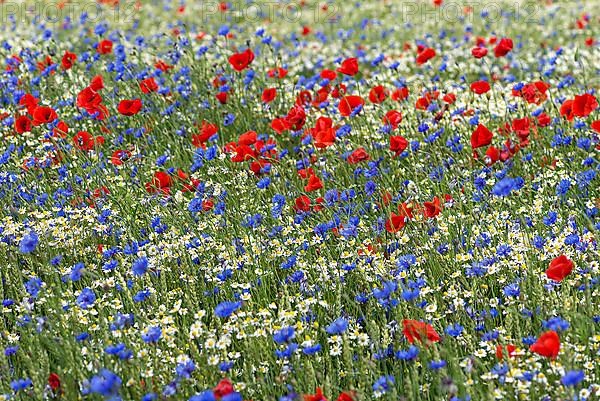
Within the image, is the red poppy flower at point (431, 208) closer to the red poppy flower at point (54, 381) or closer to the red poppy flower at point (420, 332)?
the red poppy flower at point (420, 332)

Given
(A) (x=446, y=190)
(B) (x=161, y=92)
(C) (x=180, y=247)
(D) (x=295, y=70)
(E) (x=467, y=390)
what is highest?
(D) (x=295, y=70)

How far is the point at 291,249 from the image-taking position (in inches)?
164

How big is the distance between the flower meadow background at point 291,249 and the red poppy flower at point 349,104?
0.04ft

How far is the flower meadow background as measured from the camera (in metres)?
3.10

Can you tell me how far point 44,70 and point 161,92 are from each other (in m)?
0.91

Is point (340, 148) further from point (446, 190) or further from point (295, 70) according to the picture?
point (295, 70)

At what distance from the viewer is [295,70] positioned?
8.38 meters

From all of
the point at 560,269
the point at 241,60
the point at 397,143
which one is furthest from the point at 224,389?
the point at 241,60

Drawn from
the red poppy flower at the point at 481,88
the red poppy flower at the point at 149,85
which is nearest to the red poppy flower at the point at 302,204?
the red poppy flower at the point at 481,88

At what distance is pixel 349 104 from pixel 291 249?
1.28 m

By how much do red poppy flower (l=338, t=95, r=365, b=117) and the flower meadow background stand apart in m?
0.01

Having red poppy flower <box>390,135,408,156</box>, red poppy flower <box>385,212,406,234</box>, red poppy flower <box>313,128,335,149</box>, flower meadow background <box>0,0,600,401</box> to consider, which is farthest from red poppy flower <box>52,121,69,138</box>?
red poppy flower <box>385,212,406,234</box>

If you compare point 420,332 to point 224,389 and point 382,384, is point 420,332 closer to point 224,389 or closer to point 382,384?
point 382,384

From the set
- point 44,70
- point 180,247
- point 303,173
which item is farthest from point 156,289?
point 44,70
